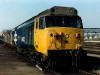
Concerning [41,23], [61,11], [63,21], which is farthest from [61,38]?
[61,11]

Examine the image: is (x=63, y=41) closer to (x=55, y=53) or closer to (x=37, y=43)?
(x=55, y=53)

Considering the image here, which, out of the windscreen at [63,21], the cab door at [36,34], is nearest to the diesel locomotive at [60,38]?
the windscreen at [63,21]

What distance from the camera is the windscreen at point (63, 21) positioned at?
35.4 feet

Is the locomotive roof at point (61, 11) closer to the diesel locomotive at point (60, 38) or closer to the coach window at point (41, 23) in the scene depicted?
the diesel locomotive at point (60, 38)

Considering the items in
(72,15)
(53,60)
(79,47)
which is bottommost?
(53,60)

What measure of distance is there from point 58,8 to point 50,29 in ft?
5.15

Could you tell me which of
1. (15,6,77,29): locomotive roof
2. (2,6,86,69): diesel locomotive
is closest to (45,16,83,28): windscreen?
(2,6,86,69): diesel locomotive

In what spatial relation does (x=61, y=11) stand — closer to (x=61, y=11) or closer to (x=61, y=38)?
(x=61, y=11)

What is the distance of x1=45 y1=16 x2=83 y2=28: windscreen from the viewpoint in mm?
10779

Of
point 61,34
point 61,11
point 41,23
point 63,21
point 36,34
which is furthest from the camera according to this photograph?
point 36,34

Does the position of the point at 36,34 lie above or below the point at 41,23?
below

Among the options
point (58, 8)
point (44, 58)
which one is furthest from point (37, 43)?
point (58, 8)

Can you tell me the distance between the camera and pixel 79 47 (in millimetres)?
10680

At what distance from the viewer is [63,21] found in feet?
36.0
